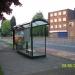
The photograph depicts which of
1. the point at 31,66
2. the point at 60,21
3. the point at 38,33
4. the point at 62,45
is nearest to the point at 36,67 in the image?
the point at 31,66

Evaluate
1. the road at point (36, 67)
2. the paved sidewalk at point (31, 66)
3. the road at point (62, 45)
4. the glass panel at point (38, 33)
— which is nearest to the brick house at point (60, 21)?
the road at point (62, 45)

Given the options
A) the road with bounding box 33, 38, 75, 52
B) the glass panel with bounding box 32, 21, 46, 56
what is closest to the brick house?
the road with bounding box 33, 38, 75, 52

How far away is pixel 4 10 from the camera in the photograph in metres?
6.09

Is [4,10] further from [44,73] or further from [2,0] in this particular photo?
[44,73]

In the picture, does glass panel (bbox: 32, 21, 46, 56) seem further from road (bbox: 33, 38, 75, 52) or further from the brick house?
the brick house

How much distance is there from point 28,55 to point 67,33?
241ft

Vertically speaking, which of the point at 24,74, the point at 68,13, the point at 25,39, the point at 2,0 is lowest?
the point at 24,74

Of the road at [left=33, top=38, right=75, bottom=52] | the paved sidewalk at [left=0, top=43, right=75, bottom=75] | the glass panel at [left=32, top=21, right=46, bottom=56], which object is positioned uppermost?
the glass panel at [left=32, top=21, right=46, bottom=56]

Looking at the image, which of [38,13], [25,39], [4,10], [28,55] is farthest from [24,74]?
[38,13]

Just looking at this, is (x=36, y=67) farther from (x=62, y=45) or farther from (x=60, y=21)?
(x=60, y=21)

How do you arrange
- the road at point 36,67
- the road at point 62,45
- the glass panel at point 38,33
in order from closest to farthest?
the road at point 36,67
the glass panel at point 38,33
the road at point 62,45

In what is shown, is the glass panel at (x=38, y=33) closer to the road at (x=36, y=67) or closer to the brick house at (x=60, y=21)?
the road at (x=36, y=67)

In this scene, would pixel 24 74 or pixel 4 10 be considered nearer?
pixel 4 10

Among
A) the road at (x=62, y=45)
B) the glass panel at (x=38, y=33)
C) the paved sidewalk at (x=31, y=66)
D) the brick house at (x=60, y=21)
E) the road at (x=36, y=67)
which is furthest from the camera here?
the brick house at (x=60, y=21)
